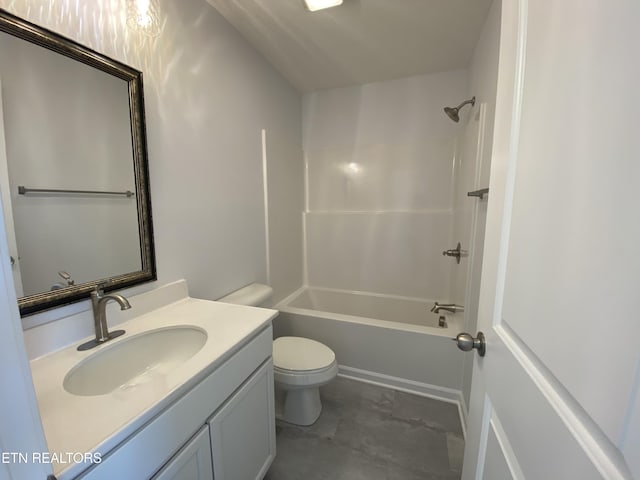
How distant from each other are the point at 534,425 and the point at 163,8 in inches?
76.6

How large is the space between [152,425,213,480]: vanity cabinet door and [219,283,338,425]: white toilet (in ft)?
2.27

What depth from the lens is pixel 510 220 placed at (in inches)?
24.5

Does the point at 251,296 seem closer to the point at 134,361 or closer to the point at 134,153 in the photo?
the point at 134,361

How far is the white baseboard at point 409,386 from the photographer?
1.85 meters

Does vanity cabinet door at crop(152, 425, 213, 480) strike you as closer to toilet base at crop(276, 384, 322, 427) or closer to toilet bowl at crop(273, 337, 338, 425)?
toilet bowl at crop(273, 337, 338, 425)

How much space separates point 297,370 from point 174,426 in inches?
34.7

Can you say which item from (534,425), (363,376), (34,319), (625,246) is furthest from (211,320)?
(363,376)

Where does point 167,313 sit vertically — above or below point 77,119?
below

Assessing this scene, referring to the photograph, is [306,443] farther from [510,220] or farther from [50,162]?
[50,162]

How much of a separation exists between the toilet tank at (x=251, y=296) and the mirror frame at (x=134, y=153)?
1.79 feet

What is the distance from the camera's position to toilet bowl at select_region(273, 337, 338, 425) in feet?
5.08

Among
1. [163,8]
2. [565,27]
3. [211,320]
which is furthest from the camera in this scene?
[163,8]

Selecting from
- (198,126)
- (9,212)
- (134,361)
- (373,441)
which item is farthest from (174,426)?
(198,126)
